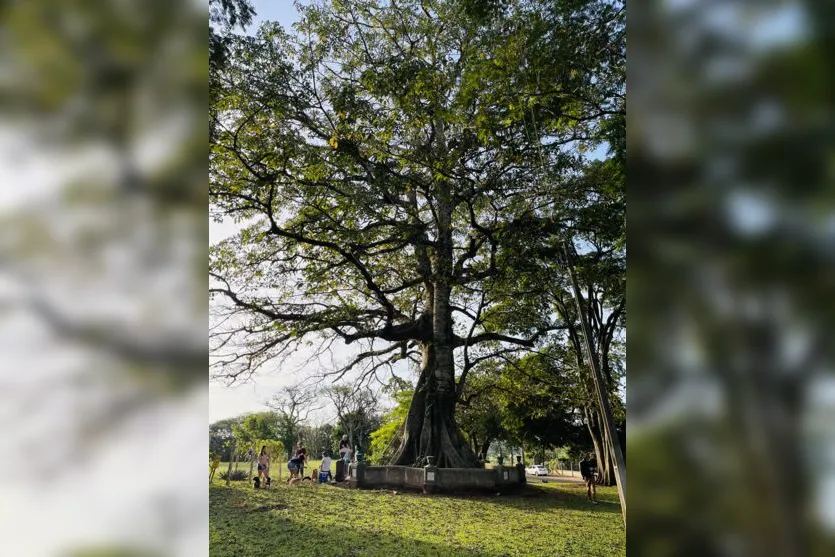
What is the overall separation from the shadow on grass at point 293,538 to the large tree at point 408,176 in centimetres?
161

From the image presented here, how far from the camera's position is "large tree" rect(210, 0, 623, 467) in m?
3.70

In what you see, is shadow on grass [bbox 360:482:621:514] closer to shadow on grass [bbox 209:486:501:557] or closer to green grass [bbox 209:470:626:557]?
green grass [bbox 209:470:626:557]

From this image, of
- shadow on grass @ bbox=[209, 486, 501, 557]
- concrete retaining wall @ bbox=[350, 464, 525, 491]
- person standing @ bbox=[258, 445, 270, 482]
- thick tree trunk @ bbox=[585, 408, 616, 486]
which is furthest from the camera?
thick tree trunk @ bbox=[585, 408, 616, 486]

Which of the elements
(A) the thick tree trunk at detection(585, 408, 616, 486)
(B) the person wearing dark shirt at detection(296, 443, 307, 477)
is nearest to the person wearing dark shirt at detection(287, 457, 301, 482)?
(B) the person wearing dark shirt at detection(296, 443, 307, 477)
